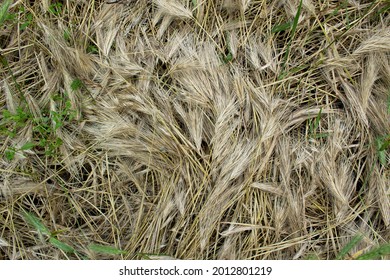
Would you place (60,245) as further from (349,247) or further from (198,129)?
(349,247)

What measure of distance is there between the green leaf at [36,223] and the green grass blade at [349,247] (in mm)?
1044

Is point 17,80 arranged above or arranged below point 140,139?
above

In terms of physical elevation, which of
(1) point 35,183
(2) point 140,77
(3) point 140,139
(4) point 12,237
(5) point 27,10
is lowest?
(4) point 12,237

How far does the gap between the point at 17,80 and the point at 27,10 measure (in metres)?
0.28

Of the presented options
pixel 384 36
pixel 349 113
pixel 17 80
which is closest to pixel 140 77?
pixel 17 80

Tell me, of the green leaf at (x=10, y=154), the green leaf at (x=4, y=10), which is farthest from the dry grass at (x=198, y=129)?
the green leaf at (x=4, y=10)

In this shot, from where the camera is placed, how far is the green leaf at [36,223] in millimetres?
1651

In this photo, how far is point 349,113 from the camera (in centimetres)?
172

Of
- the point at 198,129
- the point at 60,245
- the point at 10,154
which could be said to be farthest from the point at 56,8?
the point at 60,245

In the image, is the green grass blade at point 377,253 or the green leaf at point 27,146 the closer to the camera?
the green grass blade at point 377,253

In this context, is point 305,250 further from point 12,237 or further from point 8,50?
point 8,50

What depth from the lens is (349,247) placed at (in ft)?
5.15

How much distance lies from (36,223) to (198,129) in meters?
0.69

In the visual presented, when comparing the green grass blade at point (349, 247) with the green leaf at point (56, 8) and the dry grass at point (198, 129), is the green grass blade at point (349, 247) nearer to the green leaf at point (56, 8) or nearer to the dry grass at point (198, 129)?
the dry grass at point (198, 129)
